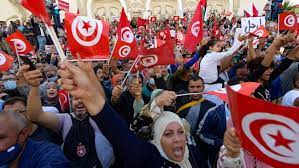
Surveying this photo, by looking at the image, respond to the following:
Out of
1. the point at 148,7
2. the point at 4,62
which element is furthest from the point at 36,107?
the point at 148,7

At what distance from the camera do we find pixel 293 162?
1.21 meters

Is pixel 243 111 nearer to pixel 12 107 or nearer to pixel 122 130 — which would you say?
pixel 122 130

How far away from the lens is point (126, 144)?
1666mm

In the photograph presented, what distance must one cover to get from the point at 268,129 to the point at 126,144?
691 millimetres

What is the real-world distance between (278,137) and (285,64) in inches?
112

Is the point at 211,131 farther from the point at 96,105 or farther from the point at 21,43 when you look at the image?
the point at 21,43

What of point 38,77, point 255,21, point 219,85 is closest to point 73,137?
point 38,77

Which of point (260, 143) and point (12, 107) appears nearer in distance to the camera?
point (260, 143)

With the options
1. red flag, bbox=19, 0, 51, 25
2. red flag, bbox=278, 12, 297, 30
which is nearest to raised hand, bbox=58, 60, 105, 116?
red flag, bbox=19, 0, 51, 25

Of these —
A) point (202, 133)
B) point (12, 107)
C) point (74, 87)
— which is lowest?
point (202, 133)

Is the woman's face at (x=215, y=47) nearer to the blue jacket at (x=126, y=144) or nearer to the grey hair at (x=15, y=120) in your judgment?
the blue jacket at (x=126, y=144)

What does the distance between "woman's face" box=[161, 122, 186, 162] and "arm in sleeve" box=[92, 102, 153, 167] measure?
0.23 metres

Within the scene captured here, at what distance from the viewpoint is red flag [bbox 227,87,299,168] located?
1.17m

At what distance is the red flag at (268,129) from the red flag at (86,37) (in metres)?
2.48
